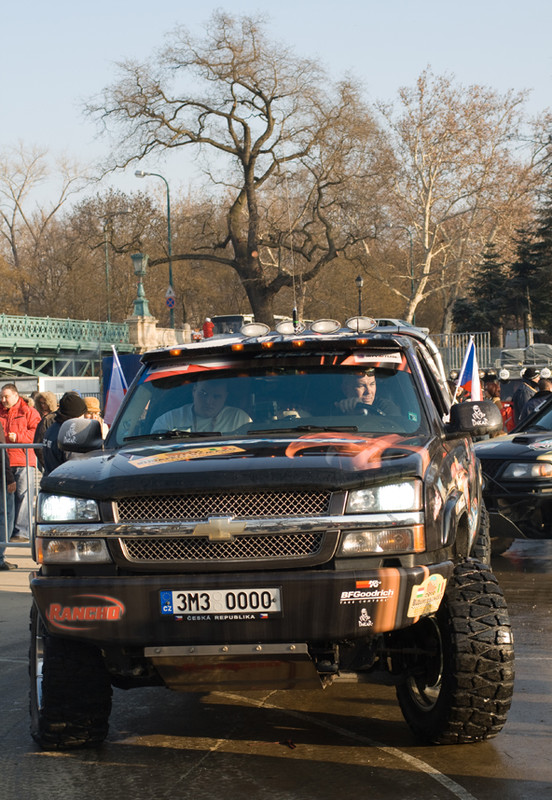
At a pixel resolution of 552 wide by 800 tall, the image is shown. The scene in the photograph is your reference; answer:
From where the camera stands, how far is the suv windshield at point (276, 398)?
580cm

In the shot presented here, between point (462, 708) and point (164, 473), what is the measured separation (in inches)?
65.4

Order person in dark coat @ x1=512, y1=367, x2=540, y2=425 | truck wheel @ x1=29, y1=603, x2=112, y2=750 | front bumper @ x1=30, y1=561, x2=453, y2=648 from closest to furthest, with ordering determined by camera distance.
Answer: front bumper @ x1=30, y1=561, x2=453, y2=648
truck wheel @ x1=29, y1=603, x2=112, y2=750
person in dark coat @ x1=512, y1=367, x2=540, y2=425

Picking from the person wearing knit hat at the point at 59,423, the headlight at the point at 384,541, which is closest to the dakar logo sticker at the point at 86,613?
the headlight at the point at 384,541

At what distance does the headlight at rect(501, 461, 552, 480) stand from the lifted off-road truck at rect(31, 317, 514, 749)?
5405 millimetres

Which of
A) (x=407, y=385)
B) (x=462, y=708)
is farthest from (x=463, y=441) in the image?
(x=462, y=708)

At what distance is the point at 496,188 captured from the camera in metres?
64.2

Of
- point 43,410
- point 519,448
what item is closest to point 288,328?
point 519,448

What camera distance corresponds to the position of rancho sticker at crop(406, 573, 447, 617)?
4.76 meters

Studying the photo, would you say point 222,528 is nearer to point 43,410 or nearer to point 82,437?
point 82,437

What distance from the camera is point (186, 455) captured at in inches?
202

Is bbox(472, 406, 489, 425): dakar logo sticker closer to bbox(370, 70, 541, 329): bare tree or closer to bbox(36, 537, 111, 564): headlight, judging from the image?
bbox(36, 537, 111, 564): headlight

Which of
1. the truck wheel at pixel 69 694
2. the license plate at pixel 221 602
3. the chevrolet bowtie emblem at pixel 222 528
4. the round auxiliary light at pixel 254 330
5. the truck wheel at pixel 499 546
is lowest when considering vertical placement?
the truck wheel at pixel 499 546

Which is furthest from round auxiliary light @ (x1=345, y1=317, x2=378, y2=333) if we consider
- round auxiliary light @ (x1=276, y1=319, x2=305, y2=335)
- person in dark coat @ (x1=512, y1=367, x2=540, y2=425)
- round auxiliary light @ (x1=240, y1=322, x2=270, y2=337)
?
person in dark coat @ (x1=512, y1=367, x2=540, y2=425)

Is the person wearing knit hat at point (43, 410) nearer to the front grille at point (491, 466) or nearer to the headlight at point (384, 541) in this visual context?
the front grille at point (491, 466)
